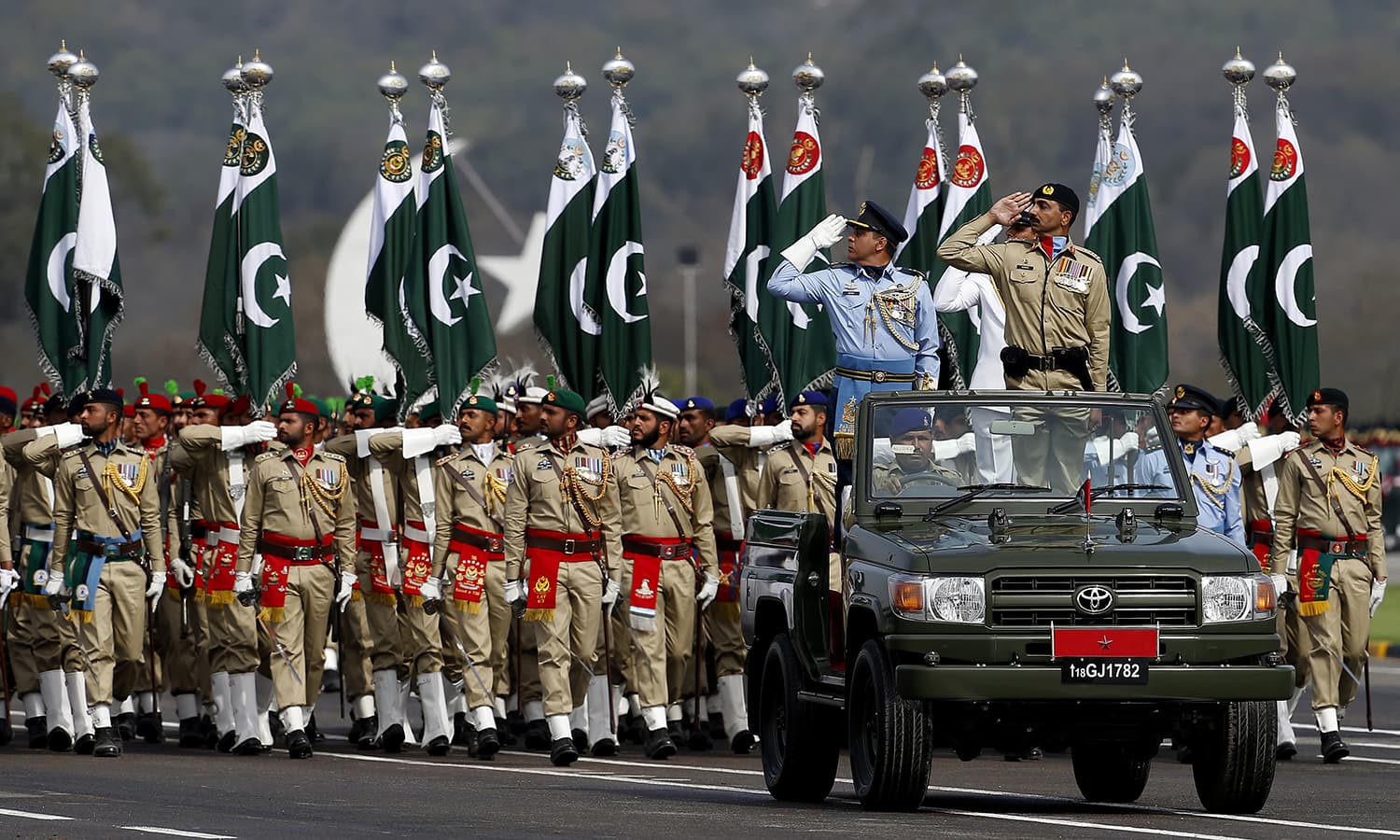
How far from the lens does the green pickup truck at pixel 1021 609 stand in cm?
1157

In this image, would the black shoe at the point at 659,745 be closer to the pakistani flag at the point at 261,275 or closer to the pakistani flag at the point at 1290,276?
the pakistani flag at the point at 261,275

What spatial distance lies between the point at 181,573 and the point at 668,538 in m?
3.53

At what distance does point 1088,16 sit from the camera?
548 ft

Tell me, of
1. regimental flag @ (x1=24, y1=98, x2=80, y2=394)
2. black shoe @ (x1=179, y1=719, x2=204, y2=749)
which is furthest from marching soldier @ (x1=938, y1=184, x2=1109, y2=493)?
regimental flag @ (x1=24, y1=98, x2=80, y2=394)

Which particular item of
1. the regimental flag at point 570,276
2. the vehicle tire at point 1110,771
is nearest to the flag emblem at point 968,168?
the regimental flag at point 570,276

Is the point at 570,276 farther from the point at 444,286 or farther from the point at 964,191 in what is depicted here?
the point at 964,191

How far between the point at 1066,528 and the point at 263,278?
8.47 metres

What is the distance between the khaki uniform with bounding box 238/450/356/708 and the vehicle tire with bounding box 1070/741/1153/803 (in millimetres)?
5539

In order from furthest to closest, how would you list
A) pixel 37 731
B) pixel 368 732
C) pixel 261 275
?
pixel 261 275
pixel 368 732
pixel 37 731

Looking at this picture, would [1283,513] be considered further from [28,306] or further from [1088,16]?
[1088,16]

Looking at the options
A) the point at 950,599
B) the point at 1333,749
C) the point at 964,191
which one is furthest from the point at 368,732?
the point at 950,599

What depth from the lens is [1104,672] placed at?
11547mm

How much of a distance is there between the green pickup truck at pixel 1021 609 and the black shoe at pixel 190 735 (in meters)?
6.29

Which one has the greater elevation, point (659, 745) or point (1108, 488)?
point (1108, 488)
